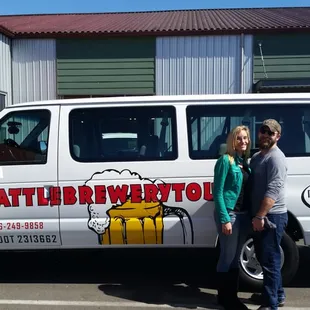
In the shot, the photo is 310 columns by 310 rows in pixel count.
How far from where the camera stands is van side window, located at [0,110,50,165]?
4445 millimetres

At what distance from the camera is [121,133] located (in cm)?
447

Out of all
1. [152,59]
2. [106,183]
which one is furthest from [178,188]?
[152,59]

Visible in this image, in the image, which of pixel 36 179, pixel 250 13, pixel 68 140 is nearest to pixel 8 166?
pixel 36 179

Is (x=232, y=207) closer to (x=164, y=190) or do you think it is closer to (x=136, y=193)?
(x=164, y=190)

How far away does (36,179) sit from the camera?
4.39m

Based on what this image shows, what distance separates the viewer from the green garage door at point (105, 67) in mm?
12859

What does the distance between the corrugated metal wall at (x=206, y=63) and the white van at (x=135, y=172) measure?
8401 mm

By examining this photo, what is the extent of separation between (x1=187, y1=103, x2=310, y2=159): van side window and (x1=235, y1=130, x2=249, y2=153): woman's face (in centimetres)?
56

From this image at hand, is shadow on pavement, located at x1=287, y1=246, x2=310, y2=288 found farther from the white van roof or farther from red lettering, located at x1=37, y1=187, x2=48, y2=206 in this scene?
red lettering, located at x1=37, y1=187, x2=48, y2=206

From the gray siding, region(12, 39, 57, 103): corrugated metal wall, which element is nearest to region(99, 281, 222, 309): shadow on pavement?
the gray siding

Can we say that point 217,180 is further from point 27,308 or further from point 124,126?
point 27,308

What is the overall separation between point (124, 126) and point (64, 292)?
6.15ft

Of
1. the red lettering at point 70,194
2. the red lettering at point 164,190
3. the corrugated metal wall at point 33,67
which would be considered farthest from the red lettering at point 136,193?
the corrugated metal wall at point 33,67

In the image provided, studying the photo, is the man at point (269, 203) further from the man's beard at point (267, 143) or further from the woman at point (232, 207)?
the woman at point (232, 207)
